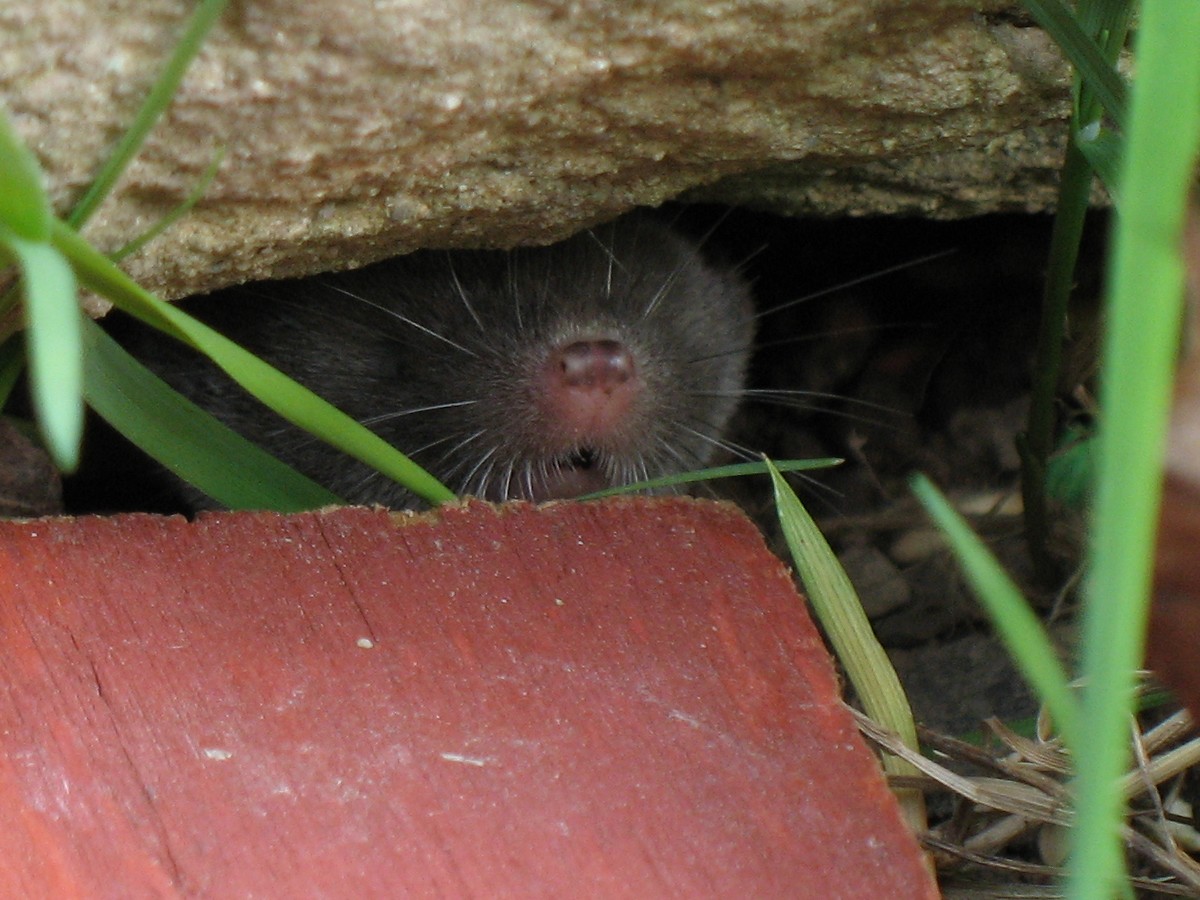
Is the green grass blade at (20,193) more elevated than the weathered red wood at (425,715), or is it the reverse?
the green grass blade at (20,193)

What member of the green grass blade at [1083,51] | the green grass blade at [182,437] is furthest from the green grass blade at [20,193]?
the green grass blade at [1083,51]

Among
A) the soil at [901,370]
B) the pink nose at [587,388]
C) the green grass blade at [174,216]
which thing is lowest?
the soil at [901,370]

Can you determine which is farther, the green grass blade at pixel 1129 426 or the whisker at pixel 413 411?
the whisker at pixel 413 411

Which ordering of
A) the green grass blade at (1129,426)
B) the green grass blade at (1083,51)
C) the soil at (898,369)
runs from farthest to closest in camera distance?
1. the soil at (898,369)
2. the green grass blade at (1083,51)
3. the green grass blade at (1129,426)

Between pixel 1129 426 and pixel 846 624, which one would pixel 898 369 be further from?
pixel 1129 426

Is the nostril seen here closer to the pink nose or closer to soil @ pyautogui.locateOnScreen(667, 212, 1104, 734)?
the pink nose

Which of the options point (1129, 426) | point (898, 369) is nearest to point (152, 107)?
point (1129, 426)

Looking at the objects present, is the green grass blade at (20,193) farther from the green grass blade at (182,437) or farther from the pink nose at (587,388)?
the pink nose at (587,388)

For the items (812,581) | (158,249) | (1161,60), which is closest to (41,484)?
(158,249)
